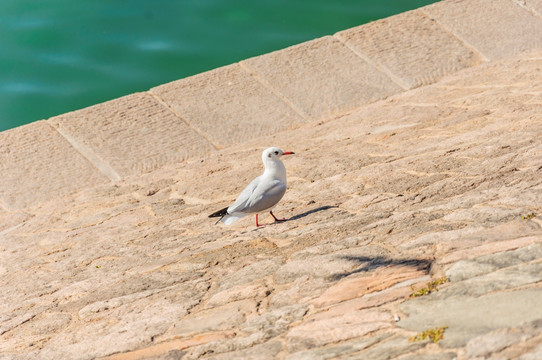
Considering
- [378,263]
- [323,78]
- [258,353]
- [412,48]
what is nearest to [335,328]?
[258,353]

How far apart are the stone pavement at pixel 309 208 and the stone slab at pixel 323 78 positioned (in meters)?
0.02

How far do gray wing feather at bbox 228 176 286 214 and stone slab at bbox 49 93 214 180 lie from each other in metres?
1.81

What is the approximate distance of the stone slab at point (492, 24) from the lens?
7.30 meters

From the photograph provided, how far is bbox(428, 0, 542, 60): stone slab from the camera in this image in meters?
7.30

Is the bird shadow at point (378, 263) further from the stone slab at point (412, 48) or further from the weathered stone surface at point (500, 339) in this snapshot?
the stone slab at point (412, 48)

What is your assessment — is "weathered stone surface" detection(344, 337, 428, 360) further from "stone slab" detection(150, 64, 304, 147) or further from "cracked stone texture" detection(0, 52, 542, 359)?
"stone slab" detection(150, 64, 304, 147)

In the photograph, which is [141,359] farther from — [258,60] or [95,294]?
[258,60]

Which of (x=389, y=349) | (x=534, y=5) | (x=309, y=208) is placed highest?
(x=534, y=5)

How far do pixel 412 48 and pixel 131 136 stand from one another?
2502 millimetres

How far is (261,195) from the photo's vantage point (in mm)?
4641

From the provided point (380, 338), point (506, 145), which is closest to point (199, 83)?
point (506, 145)

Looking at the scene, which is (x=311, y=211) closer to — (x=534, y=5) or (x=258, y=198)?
(x=258, y=198)

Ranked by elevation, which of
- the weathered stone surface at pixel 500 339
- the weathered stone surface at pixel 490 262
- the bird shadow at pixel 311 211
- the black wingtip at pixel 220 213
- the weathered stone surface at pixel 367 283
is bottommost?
the bird shadow at pixel 311 211

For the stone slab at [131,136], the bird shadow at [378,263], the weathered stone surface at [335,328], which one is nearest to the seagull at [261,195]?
the bird shadow at [378,263]
